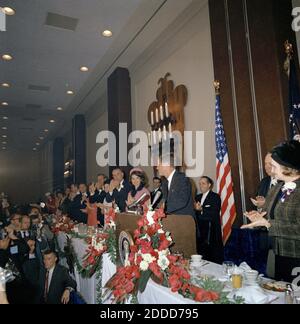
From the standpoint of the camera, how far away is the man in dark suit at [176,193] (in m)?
2.43

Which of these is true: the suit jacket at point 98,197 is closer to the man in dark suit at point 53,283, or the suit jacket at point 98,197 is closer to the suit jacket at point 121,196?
the suit jacket at point 121,196

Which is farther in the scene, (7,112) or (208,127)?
(7,112)

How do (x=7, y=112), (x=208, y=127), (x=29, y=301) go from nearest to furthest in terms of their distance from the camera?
(x=29, y=301) → (x=208, y=127) → (x=7, y=112)

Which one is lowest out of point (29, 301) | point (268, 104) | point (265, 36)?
point (29, 301)

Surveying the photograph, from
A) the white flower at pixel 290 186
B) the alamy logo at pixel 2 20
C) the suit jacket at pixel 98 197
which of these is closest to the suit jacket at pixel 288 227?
the white flower at pixel 290 186

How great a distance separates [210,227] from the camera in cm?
360

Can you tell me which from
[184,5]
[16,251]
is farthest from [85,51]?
[16,251]

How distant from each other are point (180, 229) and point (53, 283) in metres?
1.61

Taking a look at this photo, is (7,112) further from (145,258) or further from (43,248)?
(145,258)

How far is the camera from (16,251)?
3.05 m

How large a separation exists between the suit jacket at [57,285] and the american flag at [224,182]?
1825 millimetres

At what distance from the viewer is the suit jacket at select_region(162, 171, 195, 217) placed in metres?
2.43

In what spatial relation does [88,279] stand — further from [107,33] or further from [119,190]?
[107,33]
